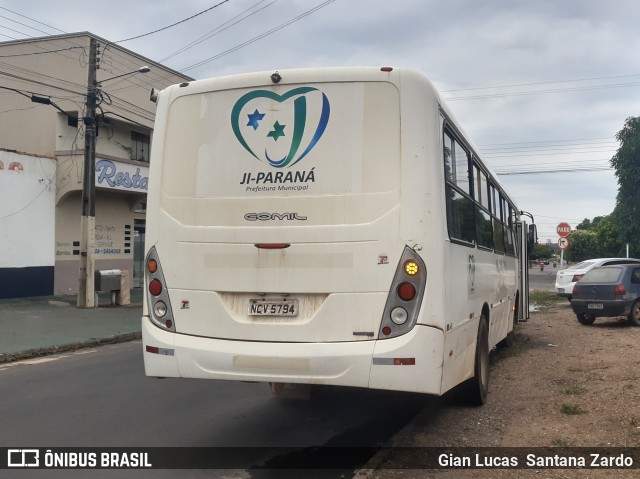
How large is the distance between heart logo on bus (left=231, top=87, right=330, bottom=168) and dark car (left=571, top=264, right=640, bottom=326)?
36.7 feet

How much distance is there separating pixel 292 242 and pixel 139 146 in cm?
2122

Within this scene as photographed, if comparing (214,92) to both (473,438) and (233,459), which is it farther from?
(473,438)

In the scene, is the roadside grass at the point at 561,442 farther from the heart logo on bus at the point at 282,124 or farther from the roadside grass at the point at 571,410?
the heart logo on bus at the point at 282,124

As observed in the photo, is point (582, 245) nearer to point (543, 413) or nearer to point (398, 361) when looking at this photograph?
point (543, 413)

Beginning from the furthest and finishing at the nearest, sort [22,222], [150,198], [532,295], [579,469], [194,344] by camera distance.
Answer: [532,295] < [22,222] < [150,198] < [194,344] < [579,469]

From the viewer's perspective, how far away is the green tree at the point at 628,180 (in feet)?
95.9

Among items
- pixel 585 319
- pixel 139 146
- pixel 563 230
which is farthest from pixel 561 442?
pixel 139 146

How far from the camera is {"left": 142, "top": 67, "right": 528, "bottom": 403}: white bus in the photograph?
4371mm

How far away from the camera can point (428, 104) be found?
461cm

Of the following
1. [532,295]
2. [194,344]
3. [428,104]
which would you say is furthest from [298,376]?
[532,295]

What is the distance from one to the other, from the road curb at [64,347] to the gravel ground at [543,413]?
7.14 meters

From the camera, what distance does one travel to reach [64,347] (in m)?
10.9

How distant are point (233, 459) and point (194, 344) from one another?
1.04 meters

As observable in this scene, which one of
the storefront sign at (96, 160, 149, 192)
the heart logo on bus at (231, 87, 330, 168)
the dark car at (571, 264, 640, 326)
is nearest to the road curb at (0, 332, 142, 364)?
the heart logo on bus at (231, 87, 330, 168)
